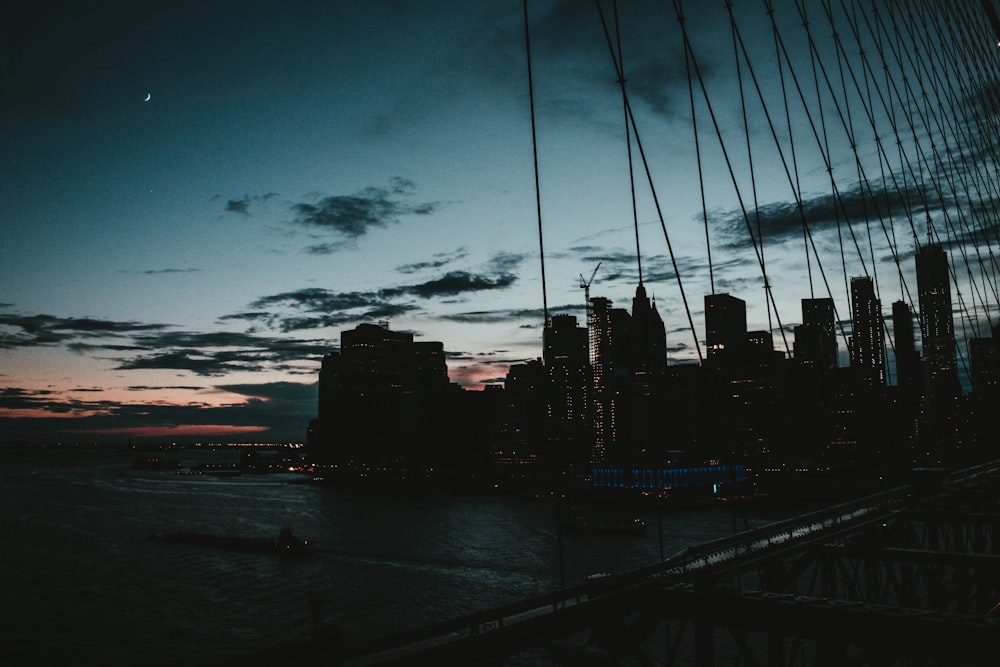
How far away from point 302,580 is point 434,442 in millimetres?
148416

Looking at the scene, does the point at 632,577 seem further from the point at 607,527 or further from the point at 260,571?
the point at 607,527

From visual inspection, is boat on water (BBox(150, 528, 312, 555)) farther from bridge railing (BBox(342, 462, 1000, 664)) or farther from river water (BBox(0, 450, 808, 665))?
bridge railing (BBox(342, 462, 1000, 664))

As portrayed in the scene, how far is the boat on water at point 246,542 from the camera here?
200ft

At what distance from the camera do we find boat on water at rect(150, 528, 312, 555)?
6091cm

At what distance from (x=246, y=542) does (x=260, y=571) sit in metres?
13.5

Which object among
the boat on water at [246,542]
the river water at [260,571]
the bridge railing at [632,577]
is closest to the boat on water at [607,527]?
the river water at [260,571]

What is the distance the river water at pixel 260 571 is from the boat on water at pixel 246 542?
1.50 metres

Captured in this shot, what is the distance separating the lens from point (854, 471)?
398ft

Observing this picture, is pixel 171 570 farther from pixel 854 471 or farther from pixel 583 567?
pixel 854 471

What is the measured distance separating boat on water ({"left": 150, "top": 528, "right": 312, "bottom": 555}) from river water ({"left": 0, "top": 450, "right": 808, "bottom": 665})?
1.50 meters

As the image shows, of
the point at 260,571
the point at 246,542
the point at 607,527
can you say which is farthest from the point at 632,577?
the point at 246,542

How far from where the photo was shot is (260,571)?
178 feet

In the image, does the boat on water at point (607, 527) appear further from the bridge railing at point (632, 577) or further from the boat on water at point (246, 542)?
the bridge railing at point (632, 577)

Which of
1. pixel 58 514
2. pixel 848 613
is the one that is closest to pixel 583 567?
pixel 848 613
